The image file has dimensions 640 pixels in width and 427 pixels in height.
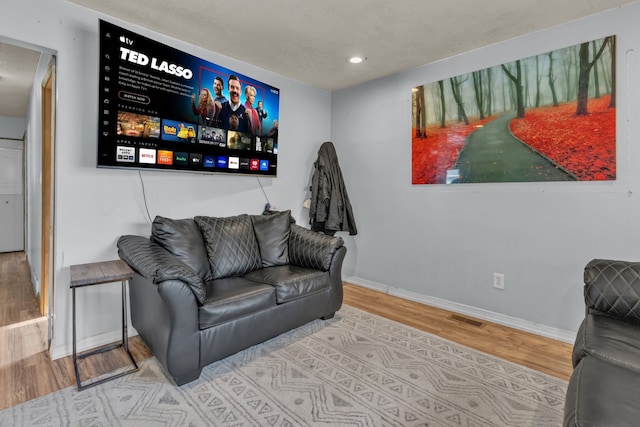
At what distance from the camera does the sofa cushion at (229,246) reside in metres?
2.48

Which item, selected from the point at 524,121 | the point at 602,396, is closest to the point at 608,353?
the point at 602,396

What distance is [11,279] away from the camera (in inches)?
154

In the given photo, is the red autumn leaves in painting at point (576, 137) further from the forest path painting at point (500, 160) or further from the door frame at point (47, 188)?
the door frame at point (47, 188)

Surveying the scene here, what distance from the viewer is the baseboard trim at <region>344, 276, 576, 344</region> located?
2.46 meters

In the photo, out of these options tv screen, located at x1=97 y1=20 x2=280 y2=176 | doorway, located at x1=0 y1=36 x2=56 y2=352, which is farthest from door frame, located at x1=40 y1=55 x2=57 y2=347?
tv screen, located at x1=97 y1=20 x2=280 y2=176

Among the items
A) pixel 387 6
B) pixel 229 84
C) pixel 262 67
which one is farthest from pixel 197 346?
pixel 262 67

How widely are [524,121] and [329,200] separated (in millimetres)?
1963

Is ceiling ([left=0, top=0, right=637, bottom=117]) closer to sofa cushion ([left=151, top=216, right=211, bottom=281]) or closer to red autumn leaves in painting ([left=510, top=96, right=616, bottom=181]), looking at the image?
red autumn leaves in painting ([left=510, top=96, right=616, bottom=181])

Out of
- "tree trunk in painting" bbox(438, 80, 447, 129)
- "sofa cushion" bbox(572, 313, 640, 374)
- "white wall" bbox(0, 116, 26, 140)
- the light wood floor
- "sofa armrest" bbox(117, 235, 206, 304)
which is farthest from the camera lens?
"white wall" bbox(0, 116, 26, 140)

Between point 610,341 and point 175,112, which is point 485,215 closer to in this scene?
point 610,341

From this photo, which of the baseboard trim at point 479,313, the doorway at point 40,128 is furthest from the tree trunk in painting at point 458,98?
the doorway at point 40,128

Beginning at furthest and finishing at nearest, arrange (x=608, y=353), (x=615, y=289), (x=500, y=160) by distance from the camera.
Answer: (x=500, y=160), (x=615, y=289), (x=608, y=353)

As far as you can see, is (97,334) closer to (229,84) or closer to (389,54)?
(229,84)

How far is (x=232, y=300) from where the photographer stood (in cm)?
200
